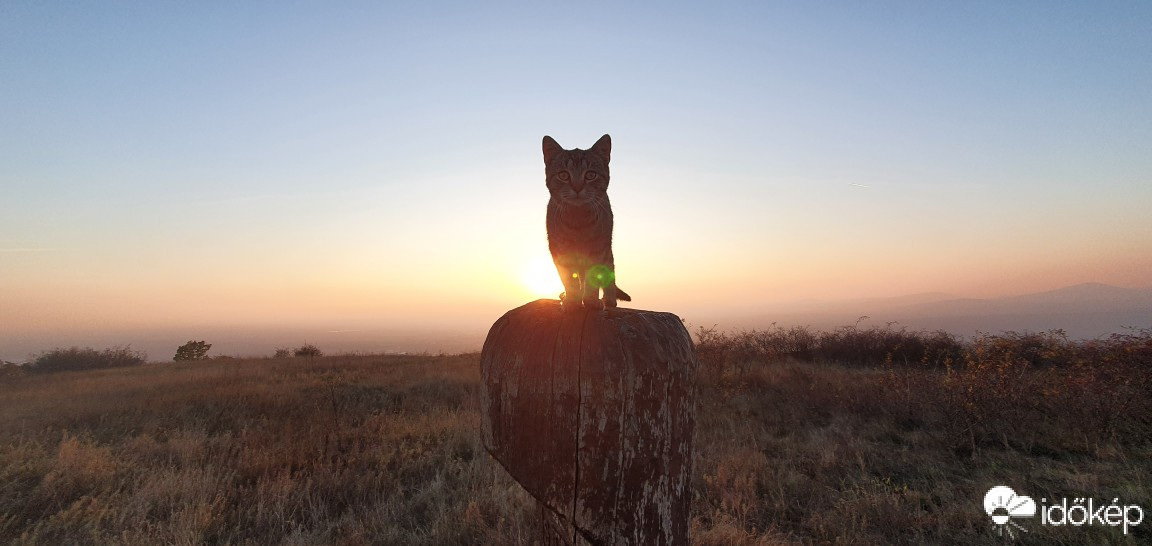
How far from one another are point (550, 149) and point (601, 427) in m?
2.29

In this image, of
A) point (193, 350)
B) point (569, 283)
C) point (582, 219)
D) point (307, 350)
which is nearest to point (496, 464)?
→ point (569, 283)

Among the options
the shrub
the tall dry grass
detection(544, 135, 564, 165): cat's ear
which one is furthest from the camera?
the shrub

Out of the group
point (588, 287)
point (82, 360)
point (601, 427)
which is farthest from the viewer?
point (82, 360)

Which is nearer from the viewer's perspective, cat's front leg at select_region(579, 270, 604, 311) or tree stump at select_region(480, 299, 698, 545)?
tree stump at select_region(480, 299, 698, 545)

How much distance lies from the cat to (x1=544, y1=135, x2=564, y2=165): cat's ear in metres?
0.09

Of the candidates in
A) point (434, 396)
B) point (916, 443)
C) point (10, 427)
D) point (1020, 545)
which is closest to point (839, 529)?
point (1020, 545)

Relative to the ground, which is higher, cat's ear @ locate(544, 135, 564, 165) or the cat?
cat's ear @ locate(544, 135, 564, 165)

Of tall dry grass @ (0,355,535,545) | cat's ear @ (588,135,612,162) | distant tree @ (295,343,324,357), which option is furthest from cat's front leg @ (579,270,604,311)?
distant tree @ (295,343,324,357)

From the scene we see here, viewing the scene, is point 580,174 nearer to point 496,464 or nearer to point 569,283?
point 569,283

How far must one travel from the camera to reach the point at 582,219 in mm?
3115

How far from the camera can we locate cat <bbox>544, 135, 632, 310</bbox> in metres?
3.05

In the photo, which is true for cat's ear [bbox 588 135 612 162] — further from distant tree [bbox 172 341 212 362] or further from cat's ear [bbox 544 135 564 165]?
distant tree [bbox 172 341 212 362]

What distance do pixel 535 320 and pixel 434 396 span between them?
950cm

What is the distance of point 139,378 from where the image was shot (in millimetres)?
13133
